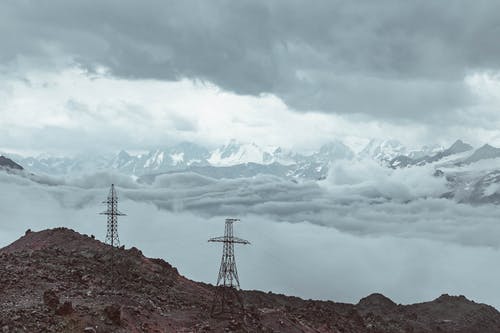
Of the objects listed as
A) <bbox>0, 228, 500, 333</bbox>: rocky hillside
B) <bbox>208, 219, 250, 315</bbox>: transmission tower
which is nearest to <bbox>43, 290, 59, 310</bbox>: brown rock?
<bbox>0, 228, 500, 333</bbox>: rocky hillside

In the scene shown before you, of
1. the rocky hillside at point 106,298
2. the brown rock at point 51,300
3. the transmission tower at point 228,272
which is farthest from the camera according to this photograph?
→ the transmission tower at point 228,272

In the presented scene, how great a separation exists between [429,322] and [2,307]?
113452 mm

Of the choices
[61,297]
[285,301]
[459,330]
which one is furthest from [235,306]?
[459,330]

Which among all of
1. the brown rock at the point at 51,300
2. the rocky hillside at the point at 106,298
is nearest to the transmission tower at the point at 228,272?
the rocky hillside at the point at 106,298

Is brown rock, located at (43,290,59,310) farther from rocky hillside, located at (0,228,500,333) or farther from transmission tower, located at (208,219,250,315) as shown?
transmission tower, located at (208,219,250,315)

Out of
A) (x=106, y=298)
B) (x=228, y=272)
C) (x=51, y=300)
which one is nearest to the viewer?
(x=51, y=300)

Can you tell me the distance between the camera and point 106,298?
66.0 meters

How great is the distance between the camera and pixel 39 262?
259ft

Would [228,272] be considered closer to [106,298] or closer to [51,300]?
[106,298]

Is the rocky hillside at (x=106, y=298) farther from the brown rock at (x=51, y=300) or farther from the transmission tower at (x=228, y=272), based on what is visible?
the transmission tower at (x=228, y=272)

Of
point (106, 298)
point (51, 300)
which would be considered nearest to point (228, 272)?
point (106, 298)

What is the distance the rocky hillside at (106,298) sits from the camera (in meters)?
57.7

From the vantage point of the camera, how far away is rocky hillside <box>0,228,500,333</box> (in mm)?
57688

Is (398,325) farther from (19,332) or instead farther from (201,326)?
(19,332)
